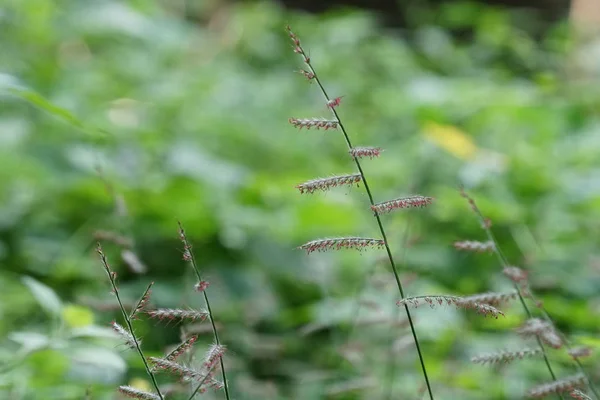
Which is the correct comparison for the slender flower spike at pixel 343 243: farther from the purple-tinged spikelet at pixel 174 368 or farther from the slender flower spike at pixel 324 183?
the purple-tinged spikelet at pixel 174 368

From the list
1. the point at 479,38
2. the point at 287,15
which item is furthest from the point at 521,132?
the point at 287,15

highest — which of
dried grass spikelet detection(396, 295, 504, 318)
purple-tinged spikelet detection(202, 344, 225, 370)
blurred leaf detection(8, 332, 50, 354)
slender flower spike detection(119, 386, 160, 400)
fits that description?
dried grass spikelet detection(396, 295, 504, 318)

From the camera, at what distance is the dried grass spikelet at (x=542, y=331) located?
Result: 87 centimetres

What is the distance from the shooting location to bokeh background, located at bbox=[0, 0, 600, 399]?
5.15 feet

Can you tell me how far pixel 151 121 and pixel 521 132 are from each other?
1.70 meters

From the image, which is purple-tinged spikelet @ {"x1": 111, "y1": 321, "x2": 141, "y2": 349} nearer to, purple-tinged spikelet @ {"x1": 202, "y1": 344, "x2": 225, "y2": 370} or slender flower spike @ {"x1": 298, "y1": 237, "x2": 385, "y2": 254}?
purple-tinged spikelet @ {"x1": 202, "y1": 344, "x2": 225, "y2": 370}

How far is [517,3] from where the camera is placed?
661cm

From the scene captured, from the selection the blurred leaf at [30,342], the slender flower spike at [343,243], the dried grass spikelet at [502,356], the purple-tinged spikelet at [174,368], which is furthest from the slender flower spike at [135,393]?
the blurred leaf at [30,342]

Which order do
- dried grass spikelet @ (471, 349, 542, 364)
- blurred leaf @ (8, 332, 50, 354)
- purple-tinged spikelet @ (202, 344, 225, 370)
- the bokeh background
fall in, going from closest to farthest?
purple-tinged spikelet @ (202, 344, 225, 370), dried grass spikelet @ (471, 349, 542, 364), blurred leaf @ (8, 332, 50, 354), the bokeh background

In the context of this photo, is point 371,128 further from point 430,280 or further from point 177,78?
point 430,280

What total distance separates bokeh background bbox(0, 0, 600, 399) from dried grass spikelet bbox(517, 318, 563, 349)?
0.20 meters

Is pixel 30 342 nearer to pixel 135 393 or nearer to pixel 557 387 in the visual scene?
A: pixel 135 393

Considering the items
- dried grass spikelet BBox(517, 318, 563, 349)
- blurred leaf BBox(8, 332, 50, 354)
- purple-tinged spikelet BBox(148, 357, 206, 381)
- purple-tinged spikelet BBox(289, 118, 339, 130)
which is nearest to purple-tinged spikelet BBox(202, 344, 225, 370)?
purple-tinged spikelet BBox(148, 357, 206, 381)

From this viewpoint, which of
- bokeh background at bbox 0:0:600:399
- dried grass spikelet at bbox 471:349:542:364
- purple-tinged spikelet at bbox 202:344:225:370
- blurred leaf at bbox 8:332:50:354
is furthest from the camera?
bokeh background at bbox 0:0:600:399
